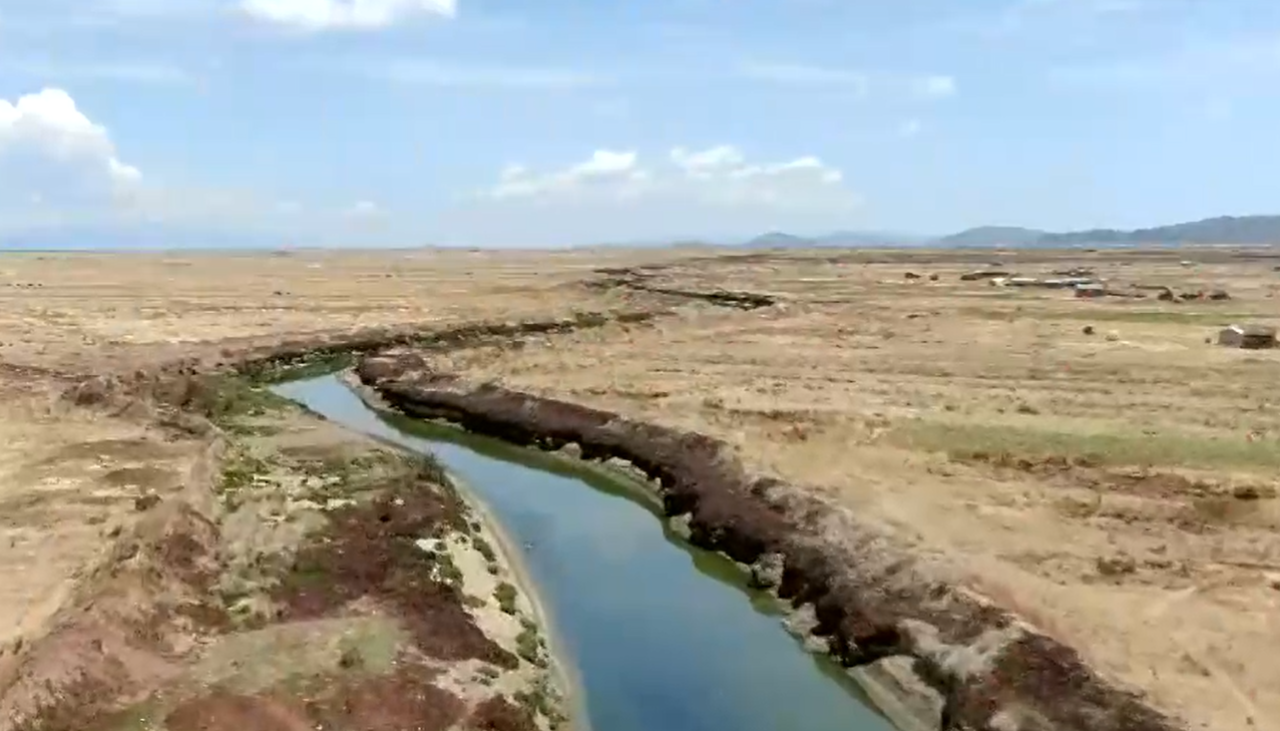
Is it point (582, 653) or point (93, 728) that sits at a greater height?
point (93, 728)

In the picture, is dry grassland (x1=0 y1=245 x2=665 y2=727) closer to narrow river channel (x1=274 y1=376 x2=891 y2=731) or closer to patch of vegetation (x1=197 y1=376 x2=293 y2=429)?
patch of vegetation (x1=197 y1=376 x2=293 y2=429)

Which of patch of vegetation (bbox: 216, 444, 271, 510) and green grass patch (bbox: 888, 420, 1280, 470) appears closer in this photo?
patch of vegetation (bbox: 216, 444, 271, 510)

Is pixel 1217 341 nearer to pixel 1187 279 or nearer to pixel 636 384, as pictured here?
pixel 636 384

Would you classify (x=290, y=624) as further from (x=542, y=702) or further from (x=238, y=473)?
(x=238, y=473)

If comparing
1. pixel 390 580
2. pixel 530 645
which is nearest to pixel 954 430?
pixel 530 645

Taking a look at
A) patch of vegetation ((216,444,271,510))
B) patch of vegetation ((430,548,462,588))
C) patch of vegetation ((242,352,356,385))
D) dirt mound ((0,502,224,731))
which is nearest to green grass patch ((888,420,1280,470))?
patch of vegetation ((430,548,462,588))

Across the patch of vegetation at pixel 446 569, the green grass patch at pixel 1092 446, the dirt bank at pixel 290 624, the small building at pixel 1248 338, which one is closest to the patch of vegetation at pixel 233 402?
the dirt bank at pixel 290 624

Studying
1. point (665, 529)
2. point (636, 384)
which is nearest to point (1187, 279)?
point (636, 384)
